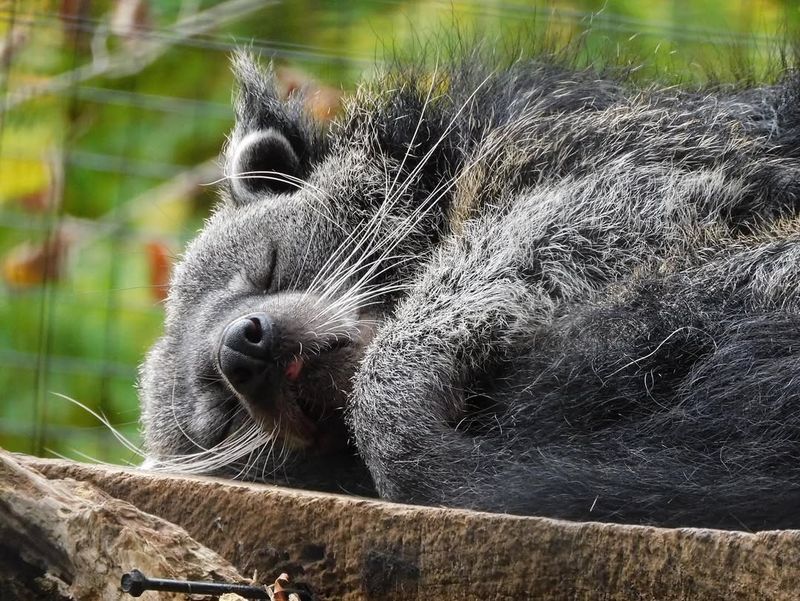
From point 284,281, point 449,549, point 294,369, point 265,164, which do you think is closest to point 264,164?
point 265,164

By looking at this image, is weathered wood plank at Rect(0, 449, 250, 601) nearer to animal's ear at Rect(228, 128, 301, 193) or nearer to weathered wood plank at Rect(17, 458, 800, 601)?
weathered wood plank at Rect(17, 458, 800, 601)

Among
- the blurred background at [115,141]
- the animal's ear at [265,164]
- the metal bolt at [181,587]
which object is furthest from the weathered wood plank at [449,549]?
the blurred background at [115,141]

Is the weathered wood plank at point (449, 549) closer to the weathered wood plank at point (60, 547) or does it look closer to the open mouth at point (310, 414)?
the weathered wood plank at point (60, 547)

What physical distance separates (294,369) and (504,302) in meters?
0.47

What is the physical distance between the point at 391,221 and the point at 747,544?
131 cm

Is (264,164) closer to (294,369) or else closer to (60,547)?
(294,369)

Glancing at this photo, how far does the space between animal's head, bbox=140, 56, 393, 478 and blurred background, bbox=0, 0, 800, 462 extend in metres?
1.60

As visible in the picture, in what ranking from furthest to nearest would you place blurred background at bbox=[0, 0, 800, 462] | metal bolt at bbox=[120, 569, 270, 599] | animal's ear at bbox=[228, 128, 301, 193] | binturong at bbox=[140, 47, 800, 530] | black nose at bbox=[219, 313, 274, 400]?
blurred background at bbox=[0, 0, 800, 462] → animal's ear at bbox=[228, 128, 301, 193] → black nose at bbox=[219, 313, 274, 400] → binturong at bbox=[140, 47, 800, 530] → metal bolt at bbox=[120, 569, 270, 599]

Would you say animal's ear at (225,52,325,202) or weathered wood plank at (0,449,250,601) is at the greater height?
animal's ear at (225,52,325,202)

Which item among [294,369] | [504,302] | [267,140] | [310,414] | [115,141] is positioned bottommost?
[115,141]

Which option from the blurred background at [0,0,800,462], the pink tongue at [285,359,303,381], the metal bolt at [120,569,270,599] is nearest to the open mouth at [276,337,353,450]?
the pink tongue at [285,359,303,381]

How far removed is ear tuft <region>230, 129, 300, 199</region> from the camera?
2.86 m

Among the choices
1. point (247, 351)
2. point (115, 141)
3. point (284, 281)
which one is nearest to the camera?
point (247, 351)

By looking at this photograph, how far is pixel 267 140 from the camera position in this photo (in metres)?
2.85
